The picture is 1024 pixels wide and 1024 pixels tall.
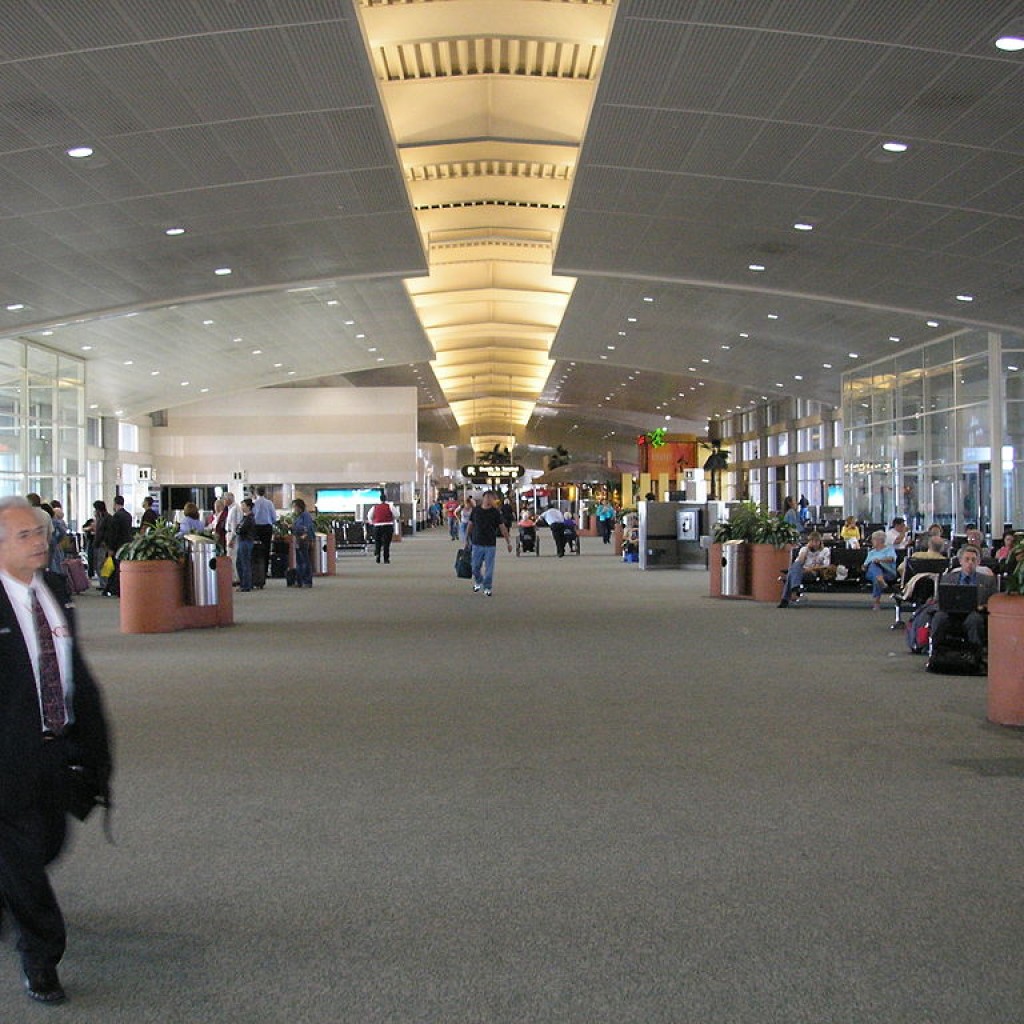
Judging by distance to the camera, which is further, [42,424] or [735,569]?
[42,424]

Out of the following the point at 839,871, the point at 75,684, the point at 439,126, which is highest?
the point at 439,126

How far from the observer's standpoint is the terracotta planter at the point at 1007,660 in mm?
8375

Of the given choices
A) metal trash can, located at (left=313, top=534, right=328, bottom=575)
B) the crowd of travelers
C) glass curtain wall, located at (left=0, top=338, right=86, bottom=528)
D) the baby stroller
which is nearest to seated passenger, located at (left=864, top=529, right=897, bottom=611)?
the crowd of travelers

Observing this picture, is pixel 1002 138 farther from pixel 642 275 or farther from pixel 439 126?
pixel 642 275

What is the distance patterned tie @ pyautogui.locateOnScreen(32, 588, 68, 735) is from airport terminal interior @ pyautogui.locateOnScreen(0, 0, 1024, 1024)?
76 cm

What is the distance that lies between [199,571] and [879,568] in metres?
8.80

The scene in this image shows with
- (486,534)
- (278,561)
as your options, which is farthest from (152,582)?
(278,561)

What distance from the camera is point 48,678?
413 centimetres

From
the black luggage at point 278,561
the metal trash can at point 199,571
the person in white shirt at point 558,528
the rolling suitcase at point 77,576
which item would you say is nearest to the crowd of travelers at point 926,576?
the metal trash can at point 199,571

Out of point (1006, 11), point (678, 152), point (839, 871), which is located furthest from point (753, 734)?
point (678, 152)

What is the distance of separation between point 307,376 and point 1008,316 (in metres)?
26.7

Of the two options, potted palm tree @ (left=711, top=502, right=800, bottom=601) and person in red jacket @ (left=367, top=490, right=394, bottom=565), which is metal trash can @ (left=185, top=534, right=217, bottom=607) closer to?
potted palm tree @ (left=711, top=502, right=800, bottom=601)

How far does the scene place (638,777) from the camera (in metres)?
6.91

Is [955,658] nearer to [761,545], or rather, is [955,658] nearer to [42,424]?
[761,545]
